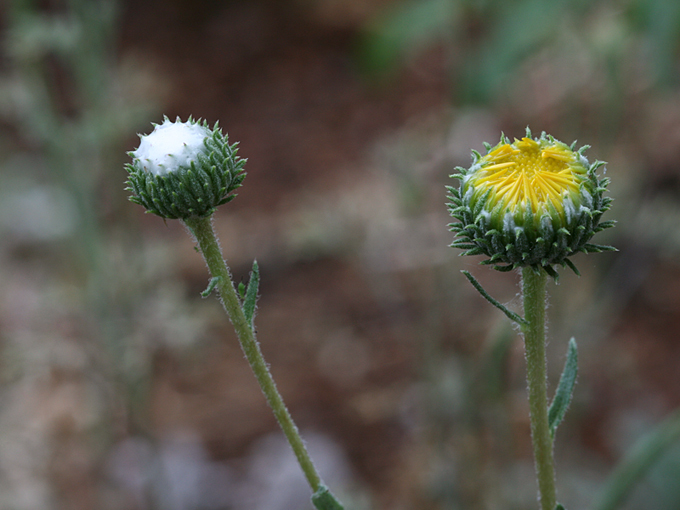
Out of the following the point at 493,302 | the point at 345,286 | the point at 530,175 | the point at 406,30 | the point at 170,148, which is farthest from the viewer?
the point at 345,286

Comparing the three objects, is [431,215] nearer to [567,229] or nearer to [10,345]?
[10,345]

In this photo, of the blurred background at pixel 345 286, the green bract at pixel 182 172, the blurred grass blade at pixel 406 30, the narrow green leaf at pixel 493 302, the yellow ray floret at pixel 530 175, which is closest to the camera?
the narrow green leaf at pixel 493 302

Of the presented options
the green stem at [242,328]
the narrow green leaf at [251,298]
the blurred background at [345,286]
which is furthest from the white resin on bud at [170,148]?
the blurred background at [345,286]

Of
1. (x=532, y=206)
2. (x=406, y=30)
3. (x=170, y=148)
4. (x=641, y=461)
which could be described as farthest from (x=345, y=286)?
(x=532, y=206)

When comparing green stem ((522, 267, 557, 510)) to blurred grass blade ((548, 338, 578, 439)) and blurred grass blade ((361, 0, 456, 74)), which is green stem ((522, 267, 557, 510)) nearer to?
blurred grass blade ((548, 338, 578, 439))

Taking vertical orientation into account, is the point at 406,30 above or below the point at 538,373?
above

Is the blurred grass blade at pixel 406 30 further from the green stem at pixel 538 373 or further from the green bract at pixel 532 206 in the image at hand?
the green stem at pixel 538 373

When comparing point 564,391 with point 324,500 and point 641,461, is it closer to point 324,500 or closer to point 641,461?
point 641,461

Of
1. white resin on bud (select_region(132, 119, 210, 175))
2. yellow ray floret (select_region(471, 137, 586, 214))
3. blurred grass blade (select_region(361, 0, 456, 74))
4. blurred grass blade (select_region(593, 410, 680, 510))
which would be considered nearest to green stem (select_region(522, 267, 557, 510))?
yellow ray floret (select_region(471, 137, 586, 214))
